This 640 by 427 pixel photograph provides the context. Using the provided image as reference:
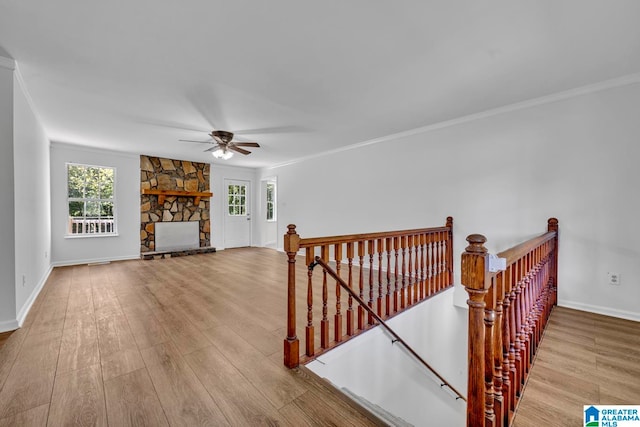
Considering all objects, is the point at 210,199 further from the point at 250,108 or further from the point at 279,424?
the point at 279,424

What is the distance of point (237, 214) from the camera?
304 inches

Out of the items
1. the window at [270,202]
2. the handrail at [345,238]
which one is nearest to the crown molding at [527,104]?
the handrail at [345,238]

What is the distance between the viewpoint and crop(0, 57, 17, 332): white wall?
2.35m

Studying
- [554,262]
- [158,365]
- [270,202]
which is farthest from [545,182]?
[270,202]

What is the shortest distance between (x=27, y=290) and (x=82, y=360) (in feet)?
5.68

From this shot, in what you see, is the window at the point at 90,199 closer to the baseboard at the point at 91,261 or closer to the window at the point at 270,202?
the baseboard at the point at 91,261

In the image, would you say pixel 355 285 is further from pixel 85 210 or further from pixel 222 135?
pixel 85 210

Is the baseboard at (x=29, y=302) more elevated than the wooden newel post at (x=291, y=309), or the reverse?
the wooden newel post at (x=291, y=309)

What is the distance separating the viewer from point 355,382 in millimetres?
2350

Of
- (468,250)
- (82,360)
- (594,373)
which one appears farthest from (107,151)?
(594,373)

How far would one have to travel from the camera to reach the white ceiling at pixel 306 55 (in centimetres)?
177

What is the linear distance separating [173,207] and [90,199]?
156 centimetres

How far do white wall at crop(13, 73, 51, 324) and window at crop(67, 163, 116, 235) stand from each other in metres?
1.81

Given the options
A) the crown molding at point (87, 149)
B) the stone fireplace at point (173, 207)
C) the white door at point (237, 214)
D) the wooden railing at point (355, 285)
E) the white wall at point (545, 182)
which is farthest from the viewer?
the white door at point (237, 214)
